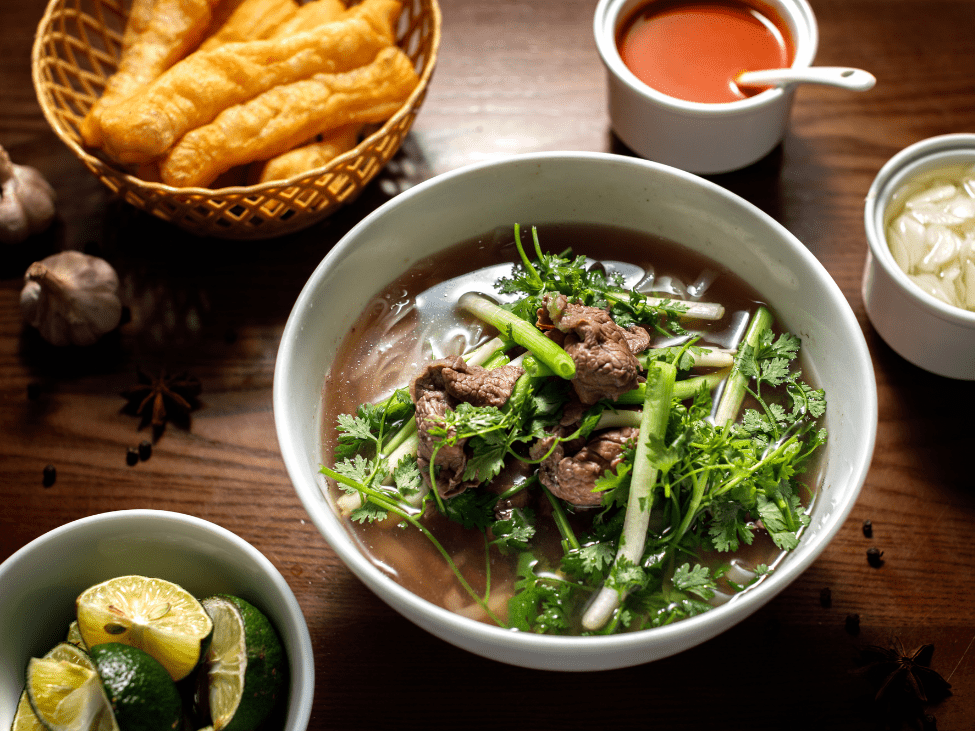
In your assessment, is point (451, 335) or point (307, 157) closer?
point (451, 335)

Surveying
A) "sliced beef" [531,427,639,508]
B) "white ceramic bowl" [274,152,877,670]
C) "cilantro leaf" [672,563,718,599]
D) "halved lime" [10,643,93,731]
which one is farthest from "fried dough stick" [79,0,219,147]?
"cilantro leaf" [672,563,718,599]

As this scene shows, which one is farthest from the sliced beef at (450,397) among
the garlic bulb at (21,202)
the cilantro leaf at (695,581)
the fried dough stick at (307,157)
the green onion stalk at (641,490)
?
the garlic bulb at (21,202)

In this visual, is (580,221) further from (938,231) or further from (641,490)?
(938,231)

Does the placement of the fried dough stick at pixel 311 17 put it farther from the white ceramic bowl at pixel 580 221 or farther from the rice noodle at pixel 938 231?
the rice noodle at pixel 938 231

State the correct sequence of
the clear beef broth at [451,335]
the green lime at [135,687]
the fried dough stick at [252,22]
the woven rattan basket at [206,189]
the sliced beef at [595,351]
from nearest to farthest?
the green lime at [135,687] → the sliced beef at [595,351] → the clear beef broth at [451,335] → the woven rattan basket at [206,189] → the fried dough stick at [252,22]

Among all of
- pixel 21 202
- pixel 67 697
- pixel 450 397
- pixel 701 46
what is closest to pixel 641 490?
pixel 450 397
